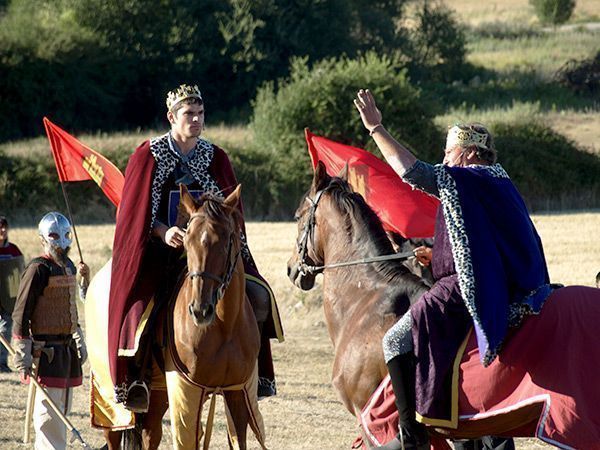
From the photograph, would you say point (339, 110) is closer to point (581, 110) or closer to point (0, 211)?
point (0, 211)

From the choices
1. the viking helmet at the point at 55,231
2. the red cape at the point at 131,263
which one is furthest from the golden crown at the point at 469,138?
the viking helmet at the point at 55,231

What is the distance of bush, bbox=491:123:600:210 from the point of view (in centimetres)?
3109

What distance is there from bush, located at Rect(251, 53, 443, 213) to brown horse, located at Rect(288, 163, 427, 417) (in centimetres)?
2311

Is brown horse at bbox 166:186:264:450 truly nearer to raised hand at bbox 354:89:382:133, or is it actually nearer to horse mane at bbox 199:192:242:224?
horse mane at bbox 199:192:242:224

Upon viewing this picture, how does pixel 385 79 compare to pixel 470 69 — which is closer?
pixel 385 79

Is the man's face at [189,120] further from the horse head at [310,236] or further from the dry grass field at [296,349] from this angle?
the dry grass field at [296,349]

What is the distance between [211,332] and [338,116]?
962 inches

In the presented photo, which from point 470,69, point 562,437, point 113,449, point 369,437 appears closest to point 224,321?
point 369,437

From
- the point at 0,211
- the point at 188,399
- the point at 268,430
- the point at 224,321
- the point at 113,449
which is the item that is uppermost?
the point at 224,321

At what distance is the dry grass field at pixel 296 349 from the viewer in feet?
36.3

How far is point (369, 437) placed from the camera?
23.7ft

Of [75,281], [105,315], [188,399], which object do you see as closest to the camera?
[188,399]

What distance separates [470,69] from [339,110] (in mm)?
21865

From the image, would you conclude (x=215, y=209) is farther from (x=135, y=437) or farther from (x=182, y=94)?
(x=135, y=437)
